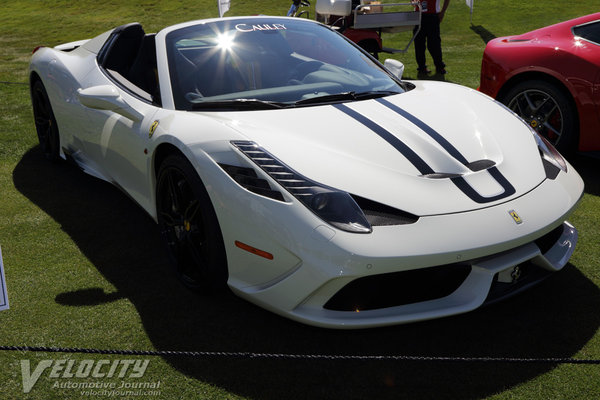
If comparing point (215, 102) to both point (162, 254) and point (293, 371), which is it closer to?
point (162, 254)

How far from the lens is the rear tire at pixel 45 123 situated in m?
4.79

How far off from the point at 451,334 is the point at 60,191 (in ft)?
10.0

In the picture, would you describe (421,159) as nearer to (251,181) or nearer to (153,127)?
(251,181)

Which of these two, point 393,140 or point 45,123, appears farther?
point 45,123

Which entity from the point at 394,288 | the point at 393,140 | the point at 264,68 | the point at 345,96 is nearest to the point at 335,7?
the point at 264,68

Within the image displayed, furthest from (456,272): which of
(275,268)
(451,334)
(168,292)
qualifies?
(168,292)

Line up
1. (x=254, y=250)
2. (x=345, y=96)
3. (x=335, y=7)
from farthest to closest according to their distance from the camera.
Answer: (x=335, y=7) < (x=345, y=96) < (x=254, y=250)

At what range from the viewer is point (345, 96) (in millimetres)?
3334

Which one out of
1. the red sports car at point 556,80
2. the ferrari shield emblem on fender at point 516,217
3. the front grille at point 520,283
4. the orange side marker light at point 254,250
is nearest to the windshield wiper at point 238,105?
the orange side marker light at point 254,250

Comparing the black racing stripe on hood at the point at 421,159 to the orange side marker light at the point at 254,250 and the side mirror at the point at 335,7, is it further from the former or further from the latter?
the side mirror at the point at 335,7

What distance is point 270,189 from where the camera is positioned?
2.52m

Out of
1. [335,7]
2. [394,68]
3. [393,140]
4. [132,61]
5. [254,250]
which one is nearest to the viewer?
[254,250]

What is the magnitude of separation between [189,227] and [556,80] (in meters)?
3.08

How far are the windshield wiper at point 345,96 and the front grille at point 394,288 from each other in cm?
111
